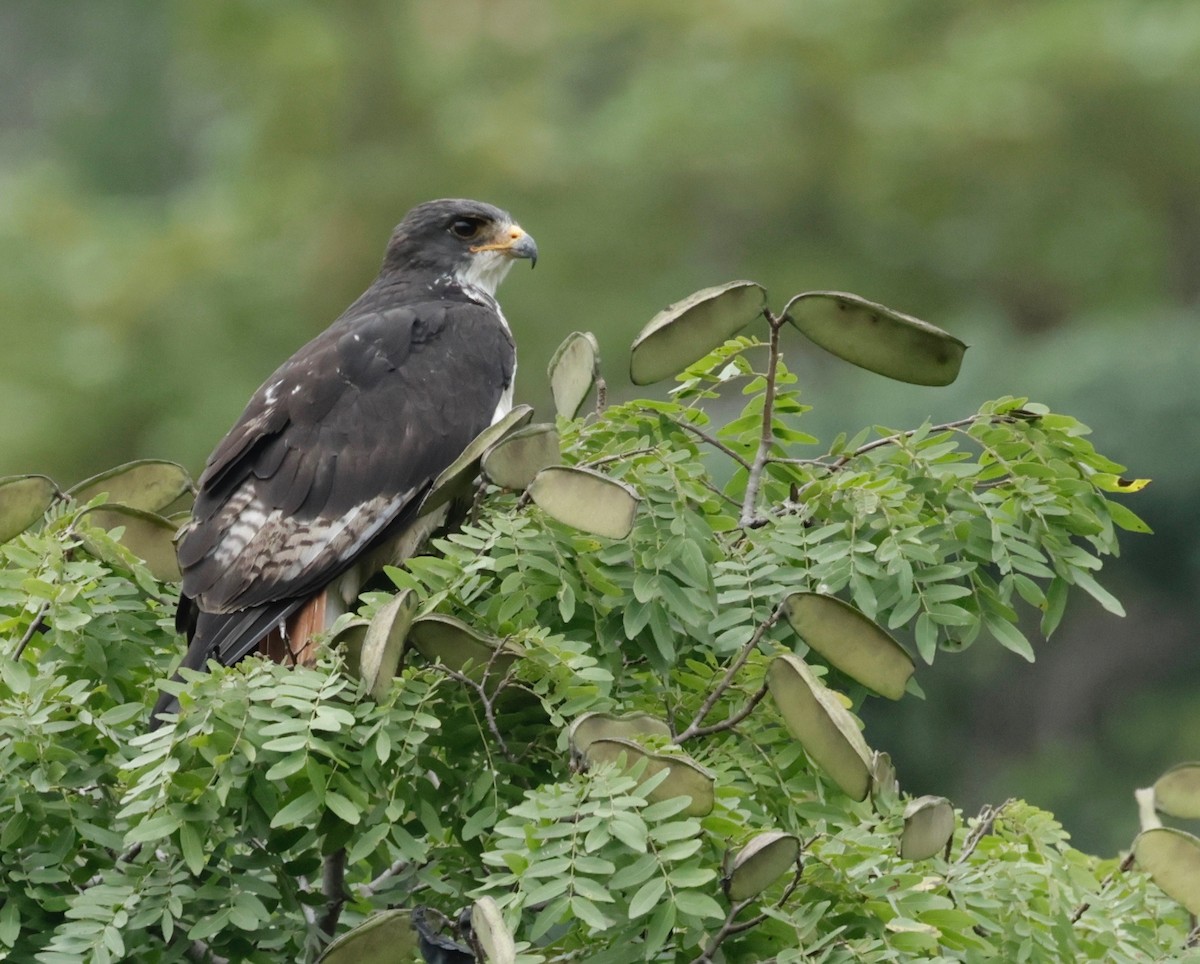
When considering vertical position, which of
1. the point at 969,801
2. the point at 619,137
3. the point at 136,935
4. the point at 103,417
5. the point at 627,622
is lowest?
the point at 969,801

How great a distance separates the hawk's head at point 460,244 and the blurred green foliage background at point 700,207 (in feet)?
29.0

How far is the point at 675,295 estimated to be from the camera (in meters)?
17.3

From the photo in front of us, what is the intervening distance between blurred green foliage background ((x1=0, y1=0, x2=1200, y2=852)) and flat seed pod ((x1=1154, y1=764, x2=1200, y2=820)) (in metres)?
10.5

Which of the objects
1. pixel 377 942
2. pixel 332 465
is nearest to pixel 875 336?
pixel 377 942

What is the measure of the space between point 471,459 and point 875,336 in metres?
0.64

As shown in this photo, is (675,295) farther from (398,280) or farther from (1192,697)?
(398,280)

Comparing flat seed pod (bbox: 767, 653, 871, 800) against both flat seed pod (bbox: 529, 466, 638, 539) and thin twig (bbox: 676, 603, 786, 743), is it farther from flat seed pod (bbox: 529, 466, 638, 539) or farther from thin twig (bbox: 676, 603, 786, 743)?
flat seed pod (bbox: 529, 466, 638, 539)

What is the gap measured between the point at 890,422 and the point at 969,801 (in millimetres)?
4003

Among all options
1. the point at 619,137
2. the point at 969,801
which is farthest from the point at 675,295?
the point at 969,801

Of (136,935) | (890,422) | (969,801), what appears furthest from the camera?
(969,801)

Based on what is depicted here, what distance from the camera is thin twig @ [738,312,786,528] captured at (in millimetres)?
2627

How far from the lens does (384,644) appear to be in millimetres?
2115

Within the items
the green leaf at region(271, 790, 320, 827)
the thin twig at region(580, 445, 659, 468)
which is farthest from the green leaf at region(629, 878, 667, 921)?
the thin twig at region(580, 445, 659, 468)

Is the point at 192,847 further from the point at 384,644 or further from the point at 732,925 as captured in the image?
the point at 732,925
